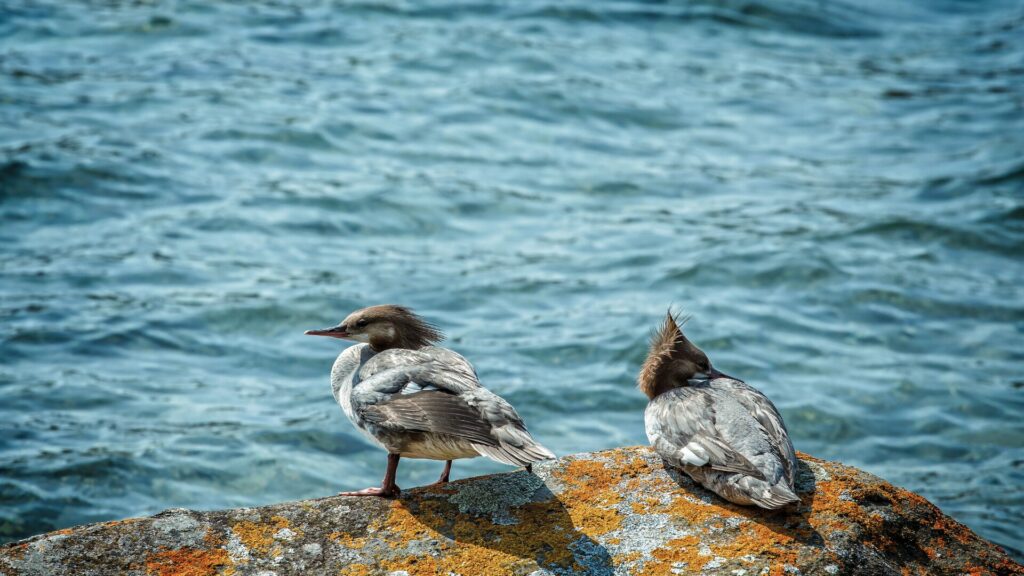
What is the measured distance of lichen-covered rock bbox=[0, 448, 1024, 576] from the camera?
3.72 meters

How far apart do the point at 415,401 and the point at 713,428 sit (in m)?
1.26

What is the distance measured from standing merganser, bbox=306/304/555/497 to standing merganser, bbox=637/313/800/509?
0.67 metres

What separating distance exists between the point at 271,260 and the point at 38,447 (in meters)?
3.80

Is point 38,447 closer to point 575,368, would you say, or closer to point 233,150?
point 575,368

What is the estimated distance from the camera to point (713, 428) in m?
4.39

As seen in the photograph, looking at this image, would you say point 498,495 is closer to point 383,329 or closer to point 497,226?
point 383,329

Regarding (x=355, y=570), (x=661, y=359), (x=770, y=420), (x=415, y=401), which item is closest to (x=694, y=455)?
(x=770, y=420)

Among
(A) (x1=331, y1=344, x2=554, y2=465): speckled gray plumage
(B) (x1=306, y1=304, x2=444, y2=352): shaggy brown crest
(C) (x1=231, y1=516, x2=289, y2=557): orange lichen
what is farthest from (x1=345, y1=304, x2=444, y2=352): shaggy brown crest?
(C) (x1=231, y1=516, x2=289, y2=557): orange lichen

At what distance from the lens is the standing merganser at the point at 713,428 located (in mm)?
4012

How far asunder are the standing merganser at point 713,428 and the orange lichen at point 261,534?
1.59 m

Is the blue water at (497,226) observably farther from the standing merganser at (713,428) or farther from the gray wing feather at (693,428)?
the gray wing feather at (693,428)

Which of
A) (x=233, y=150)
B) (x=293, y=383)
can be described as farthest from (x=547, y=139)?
(x=293, y=383)

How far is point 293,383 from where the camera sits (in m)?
8.97

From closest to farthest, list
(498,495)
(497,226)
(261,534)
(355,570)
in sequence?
(355,570) < (261,534) < (498,495) < (497,226)
